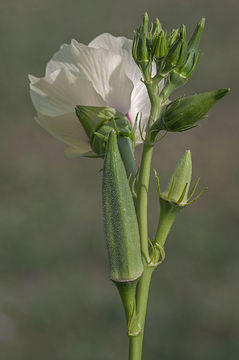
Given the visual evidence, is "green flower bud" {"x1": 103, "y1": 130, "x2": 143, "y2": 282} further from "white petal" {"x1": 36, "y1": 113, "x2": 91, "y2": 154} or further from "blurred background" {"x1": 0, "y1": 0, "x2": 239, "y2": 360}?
"blurred background" {"x1": 0, "y1": 0, "x2": 239, "y2": 360}

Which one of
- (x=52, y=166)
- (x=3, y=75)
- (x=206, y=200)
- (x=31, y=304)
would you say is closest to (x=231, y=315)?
(x=31, y=304)

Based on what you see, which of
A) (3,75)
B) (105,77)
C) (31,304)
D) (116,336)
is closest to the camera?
(105,77)

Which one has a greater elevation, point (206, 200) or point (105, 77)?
point (105, 77)

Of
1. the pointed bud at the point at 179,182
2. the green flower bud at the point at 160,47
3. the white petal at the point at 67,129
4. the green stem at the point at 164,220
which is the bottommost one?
the green stem at the point at 164,220

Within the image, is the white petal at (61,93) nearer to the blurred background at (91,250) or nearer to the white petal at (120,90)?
the white petal at (120,90)

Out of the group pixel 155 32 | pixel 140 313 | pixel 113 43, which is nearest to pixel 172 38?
pixel 155 32

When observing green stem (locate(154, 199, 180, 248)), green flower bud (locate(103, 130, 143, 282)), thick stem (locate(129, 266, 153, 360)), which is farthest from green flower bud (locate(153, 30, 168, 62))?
thick stem (locate(129, 266, 153, 360))

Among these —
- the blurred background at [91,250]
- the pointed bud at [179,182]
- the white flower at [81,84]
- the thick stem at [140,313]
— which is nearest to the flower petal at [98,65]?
the white flower at [81,84]

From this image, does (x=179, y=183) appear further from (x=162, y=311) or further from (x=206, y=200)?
(x=206, y=200)
